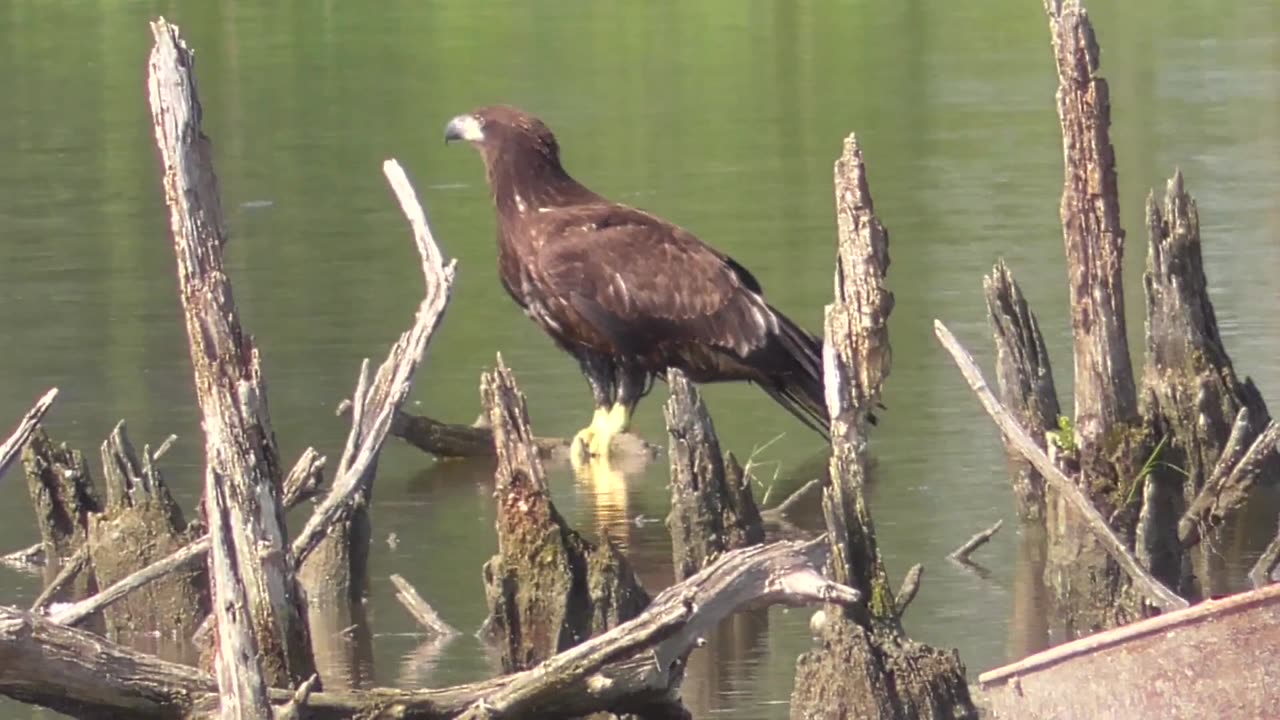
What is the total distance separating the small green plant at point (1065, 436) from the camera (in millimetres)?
8391

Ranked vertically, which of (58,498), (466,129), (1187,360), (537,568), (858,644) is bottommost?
(58,498)

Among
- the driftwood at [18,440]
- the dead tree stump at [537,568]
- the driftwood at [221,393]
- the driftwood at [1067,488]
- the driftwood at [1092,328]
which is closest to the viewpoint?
the driftwood at [221,393]

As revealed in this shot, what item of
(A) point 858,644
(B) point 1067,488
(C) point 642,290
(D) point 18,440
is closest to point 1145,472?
(B) point 1067,488

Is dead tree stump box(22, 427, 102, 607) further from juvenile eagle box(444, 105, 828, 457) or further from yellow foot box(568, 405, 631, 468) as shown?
yellow foot box(568, 405, 631, 468)

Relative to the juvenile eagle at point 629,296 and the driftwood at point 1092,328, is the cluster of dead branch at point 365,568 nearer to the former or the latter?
the driftwood at point 1092,328

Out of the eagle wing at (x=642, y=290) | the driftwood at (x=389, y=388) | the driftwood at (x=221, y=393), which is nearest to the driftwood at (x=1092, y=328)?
the driftwood at (x=389, y=388)

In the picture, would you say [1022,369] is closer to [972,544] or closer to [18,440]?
[972,544]

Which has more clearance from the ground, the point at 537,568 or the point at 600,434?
the point at 537,568

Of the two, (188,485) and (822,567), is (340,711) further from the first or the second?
(188,485)

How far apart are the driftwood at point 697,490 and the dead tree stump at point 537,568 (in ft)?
2.16

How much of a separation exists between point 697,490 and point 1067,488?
1.44 meters

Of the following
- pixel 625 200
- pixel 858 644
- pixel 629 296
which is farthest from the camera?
pixel 625 200

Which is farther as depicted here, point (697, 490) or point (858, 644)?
point (697, 490)

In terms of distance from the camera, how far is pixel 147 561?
854 cm
